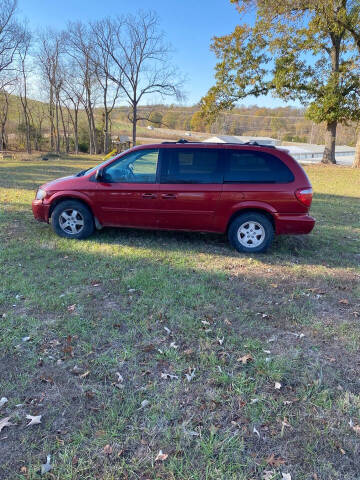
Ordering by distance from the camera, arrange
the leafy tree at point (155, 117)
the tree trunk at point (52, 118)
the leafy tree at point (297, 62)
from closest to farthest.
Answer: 1. the leafy tree at point (297, 62)
2. the tree trunk at point (52, 118)
3. the leafy tree at point (155, 117)

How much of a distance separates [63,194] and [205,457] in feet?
15.7

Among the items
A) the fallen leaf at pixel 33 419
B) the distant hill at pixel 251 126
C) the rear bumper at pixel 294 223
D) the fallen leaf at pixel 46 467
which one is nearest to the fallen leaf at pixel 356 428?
the fallen leaf at pixel 46 467

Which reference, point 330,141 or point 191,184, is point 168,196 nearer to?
point 191,184

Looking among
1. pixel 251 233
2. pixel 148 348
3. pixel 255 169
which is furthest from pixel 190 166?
pixel 148 348

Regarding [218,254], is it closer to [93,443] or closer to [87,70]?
[93,443]

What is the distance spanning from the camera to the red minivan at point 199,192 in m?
5.20

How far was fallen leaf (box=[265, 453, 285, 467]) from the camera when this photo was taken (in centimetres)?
197

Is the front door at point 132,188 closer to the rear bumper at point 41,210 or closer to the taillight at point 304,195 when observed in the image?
the rear bumper at point 41,210

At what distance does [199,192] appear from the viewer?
5.29m

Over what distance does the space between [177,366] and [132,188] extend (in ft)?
11.2

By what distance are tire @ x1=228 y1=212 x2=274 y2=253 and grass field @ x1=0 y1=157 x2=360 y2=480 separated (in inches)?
13.5

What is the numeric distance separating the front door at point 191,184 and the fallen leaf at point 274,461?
3819mm

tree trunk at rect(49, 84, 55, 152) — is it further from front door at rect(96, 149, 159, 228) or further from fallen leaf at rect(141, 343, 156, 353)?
fallen leaf at rect(141, 343, 156, 353)

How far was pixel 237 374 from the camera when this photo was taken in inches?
107
